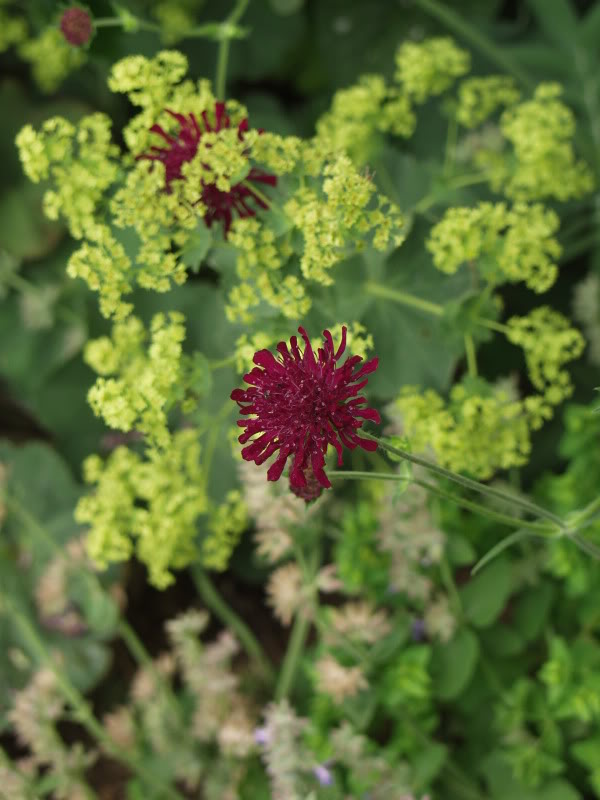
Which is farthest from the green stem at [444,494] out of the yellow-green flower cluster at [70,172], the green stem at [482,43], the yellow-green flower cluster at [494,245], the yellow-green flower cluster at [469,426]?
the green stem at [482,43]

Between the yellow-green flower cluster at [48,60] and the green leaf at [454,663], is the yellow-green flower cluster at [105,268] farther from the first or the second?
the yellow-green flower cluster at [48,60]

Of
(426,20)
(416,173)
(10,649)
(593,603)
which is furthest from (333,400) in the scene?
(426,20)

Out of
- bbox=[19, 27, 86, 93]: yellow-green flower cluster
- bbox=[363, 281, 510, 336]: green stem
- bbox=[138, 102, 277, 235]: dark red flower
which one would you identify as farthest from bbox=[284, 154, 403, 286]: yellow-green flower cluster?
bbox=[19, 27, 86, 93]: yellow-green flower cluster

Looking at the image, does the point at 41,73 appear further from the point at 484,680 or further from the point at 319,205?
the point at 484,680

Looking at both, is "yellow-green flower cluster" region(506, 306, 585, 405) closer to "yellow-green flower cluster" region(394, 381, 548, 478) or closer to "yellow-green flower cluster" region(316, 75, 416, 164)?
"yellow-green flower cluster" region(394, 381, 548, 478)

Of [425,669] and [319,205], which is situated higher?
[319,205]

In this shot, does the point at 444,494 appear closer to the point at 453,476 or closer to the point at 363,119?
the point at 453,476
